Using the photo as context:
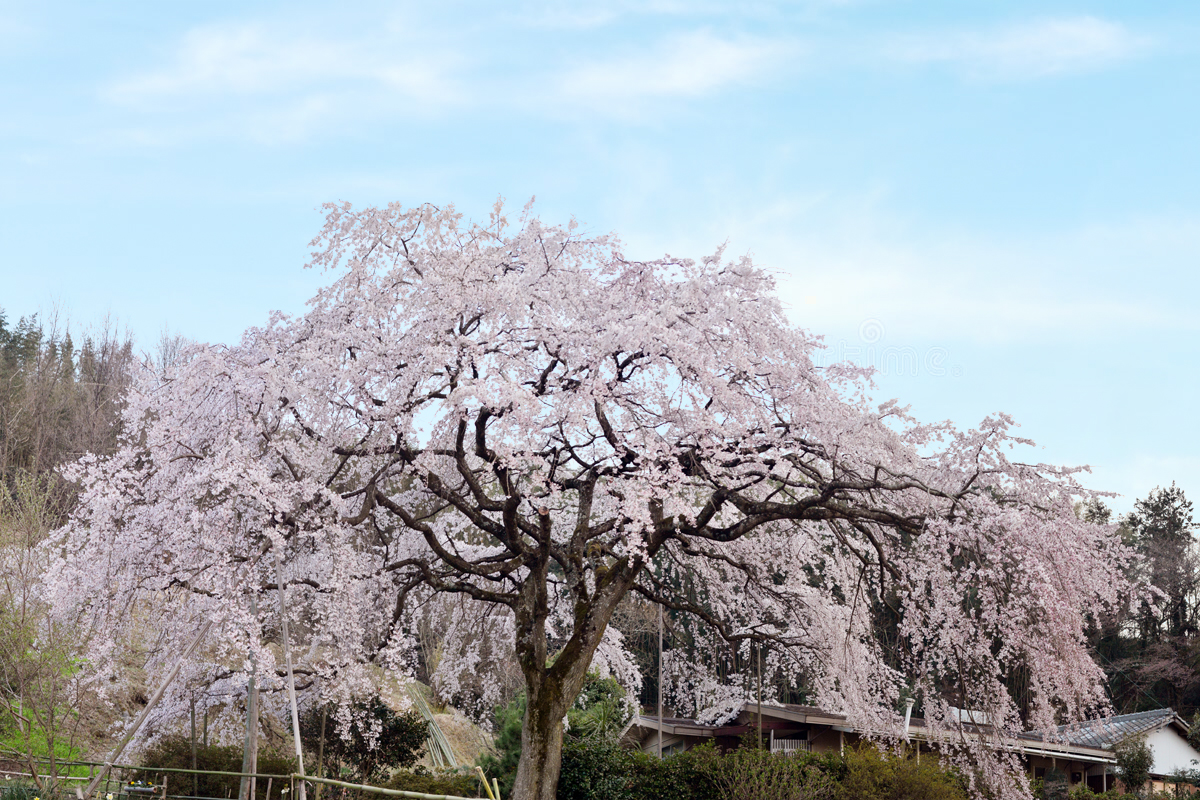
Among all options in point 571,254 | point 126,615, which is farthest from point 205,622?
point 571,254

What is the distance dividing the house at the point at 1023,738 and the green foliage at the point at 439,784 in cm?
562

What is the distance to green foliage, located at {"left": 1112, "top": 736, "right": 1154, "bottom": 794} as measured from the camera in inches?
856

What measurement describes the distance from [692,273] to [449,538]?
5687 mm

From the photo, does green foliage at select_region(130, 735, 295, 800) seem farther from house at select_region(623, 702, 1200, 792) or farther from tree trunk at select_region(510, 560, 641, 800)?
house at select_region(623, 702, 1200, 792)

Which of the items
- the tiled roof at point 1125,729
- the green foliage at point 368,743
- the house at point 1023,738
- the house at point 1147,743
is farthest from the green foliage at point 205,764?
the tiled roof at point 1125,729

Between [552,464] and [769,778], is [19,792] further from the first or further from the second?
[769,778]

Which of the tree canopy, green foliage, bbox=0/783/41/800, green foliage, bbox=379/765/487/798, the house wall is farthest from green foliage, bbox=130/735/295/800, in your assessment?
the house wall

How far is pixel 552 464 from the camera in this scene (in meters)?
10.8

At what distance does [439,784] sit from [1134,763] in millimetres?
17519

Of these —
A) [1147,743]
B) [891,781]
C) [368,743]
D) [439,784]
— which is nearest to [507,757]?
[439,784]

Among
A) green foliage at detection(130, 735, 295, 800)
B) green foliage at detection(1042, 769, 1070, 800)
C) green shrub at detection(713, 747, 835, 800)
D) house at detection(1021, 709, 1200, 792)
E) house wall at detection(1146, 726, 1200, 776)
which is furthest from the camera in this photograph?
house wall at detection(1146, 726, 1200, 776)

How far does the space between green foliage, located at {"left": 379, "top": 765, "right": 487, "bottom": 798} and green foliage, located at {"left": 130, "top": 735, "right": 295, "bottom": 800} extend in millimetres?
1862

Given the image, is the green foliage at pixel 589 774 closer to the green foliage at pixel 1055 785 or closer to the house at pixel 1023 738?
the house at pixel 1023 738

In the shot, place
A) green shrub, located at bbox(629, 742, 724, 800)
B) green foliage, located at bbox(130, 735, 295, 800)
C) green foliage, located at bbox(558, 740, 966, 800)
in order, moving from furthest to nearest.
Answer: green foliage, located at bbox(130, 735, 295, 800) → green shrub, located at bbox(629, 742, 724, 800) → green foliage, located at bbox(558, 740, 966, 800)
